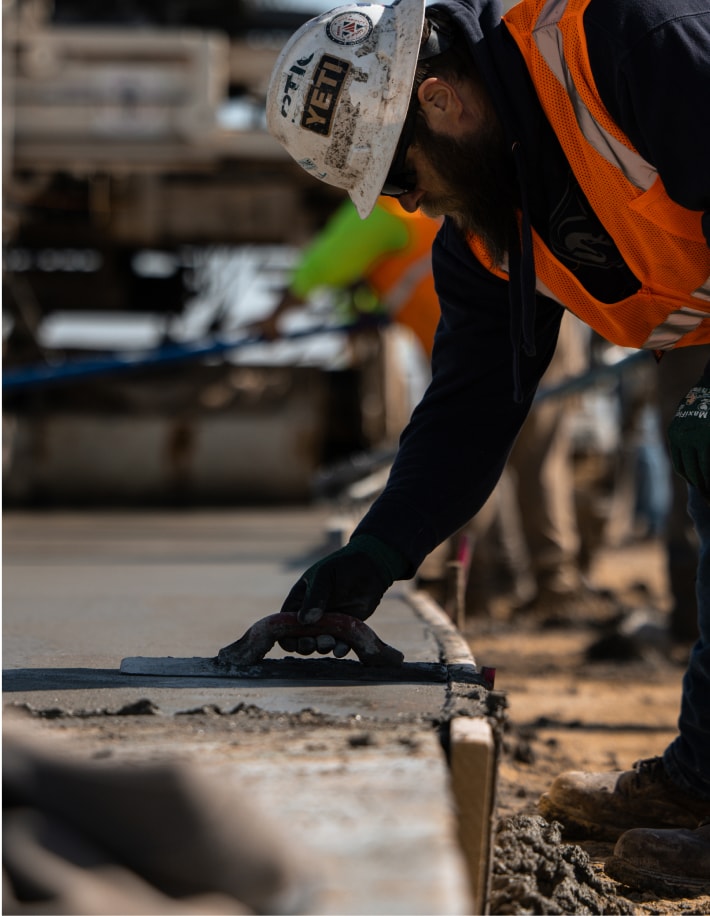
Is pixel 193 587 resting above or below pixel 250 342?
below

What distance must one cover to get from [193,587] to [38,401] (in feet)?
14.5

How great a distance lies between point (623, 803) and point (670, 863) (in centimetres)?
30

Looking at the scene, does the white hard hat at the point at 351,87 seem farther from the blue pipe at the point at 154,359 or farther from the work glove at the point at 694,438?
the blue pipe at the point at 154,359

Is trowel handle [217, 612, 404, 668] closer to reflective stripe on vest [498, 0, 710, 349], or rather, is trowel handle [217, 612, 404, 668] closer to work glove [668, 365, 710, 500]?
work glove [668, 365, 710, 500]

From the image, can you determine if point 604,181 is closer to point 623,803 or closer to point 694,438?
point 694,438

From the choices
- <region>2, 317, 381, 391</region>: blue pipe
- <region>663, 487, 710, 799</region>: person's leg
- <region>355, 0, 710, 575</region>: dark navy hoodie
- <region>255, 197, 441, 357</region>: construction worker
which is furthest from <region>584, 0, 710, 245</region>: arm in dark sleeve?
<region>2, 317, 381, 391</region>: blue pipe

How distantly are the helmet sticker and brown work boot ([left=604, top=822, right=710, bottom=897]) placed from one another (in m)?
1.46

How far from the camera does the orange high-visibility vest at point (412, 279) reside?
5.20 meters

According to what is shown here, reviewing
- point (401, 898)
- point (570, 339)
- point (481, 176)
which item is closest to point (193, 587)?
point (481, 176)

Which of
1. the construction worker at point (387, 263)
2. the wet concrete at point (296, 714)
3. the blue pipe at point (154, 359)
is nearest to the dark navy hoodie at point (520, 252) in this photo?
the wet concrete at point (296, 714)

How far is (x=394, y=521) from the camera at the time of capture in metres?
2.23

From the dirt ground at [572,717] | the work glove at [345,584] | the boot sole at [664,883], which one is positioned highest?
the work glove at [345,584]

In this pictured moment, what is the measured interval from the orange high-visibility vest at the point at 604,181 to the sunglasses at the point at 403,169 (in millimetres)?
222

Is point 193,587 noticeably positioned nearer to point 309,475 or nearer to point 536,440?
point 536,440
